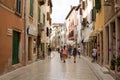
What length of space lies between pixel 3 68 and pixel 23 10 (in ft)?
26.2

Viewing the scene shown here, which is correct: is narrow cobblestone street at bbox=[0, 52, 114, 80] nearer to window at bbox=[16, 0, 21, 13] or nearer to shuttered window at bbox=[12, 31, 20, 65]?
shuttered window at bbox=[12, 31, 20, 65]

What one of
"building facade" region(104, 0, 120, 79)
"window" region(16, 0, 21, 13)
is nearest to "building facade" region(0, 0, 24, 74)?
"window" region(16, 0, 21, 13)

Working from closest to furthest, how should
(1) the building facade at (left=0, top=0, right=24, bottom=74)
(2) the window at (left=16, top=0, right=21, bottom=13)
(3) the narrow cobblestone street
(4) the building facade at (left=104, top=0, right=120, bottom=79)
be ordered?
(4) the building facade at (left=104, top=0, right=120, bottom=79) → (3) the narrow cobblestone street → (1) the building facade at (left=0, top=0, right=24, bottom=74) → (2) the window at (left=16, top=0, right=21, bottom=13)

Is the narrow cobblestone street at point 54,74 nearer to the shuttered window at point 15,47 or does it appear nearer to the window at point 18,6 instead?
the shuttered window at point 15,47

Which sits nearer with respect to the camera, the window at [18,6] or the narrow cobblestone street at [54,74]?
the narrow cobblestone street at [54,74]

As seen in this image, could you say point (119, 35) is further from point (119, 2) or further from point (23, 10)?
point (23, 10)

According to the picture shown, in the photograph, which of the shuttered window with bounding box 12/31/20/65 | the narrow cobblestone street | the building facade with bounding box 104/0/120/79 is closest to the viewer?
the building facade with bounding box 104/0/120/79

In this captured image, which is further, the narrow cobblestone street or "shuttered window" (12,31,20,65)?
"shuttered window" (12,31,20,65)

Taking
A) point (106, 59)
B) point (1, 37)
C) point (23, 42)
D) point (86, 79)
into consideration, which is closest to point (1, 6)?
point (1, 37)

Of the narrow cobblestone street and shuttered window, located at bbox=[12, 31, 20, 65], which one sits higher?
shuttered window, located at bbox=[12, 31, 20, 65]

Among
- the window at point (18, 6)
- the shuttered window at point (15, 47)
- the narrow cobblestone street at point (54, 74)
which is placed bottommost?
the narrow cobblestone street at point (54, 74)

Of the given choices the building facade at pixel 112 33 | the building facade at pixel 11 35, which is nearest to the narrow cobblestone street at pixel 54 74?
the building facade at pixel 11 35

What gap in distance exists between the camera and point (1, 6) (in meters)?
17.1

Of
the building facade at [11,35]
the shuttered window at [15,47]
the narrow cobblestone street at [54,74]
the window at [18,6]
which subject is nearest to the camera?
the narrow cobblestone street at [54,74]
